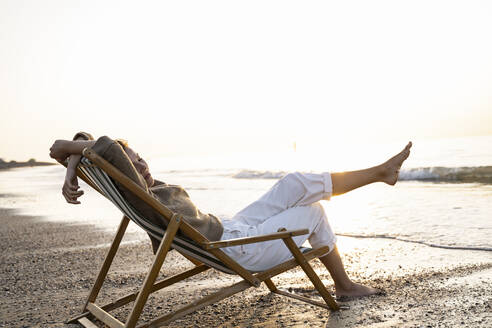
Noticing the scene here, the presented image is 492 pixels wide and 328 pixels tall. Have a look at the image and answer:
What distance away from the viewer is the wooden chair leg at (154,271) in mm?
2426

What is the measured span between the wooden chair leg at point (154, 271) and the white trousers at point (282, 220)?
0.63 meters

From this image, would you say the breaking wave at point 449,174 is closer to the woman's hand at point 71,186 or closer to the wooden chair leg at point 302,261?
the wooden chair leg at point 302,261

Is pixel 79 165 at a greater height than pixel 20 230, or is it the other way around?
pixel 79 165

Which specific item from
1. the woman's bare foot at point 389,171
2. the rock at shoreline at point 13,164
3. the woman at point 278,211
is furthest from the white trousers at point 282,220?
the rock at shoreline at point 13,164

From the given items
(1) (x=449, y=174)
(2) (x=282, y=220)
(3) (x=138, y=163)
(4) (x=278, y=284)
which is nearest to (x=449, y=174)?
(1) (x=449, y=174)

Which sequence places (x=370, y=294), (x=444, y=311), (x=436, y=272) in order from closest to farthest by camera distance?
(x=444, y=311), (x=370, y=294), (x=436, y=272)

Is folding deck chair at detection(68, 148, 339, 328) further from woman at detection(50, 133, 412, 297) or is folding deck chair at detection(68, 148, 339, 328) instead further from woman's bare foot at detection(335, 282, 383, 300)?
woman's bare foot at detection(335, 282, 383, 300)

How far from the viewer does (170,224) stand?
2467 millimetres

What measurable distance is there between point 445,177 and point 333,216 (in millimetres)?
11117

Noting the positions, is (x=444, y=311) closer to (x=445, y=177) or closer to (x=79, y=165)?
(x=79, y=165)

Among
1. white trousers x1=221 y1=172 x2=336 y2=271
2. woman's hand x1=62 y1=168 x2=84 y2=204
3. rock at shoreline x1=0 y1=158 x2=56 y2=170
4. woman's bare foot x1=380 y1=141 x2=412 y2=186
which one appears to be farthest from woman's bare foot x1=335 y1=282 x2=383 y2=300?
rock at shoreline x1=0 y1=158 x2=56 y2=170

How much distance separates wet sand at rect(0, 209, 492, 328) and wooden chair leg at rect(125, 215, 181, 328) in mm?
855

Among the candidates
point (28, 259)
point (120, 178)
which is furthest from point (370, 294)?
point (28, 259)

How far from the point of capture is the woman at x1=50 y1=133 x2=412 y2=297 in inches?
112
